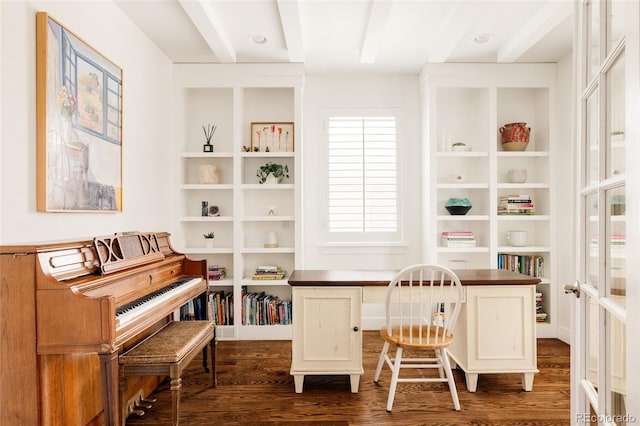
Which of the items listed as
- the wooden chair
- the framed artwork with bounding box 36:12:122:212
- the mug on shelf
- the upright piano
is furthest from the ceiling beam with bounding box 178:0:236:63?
the mug on shelf

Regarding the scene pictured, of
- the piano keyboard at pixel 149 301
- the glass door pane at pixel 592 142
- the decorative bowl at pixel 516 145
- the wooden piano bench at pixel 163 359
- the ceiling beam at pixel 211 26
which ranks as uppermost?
the ceiling beam at pixel 211 26

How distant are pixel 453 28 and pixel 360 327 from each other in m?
2.41

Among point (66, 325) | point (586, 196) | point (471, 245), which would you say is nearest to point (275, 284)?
point (471, 245)

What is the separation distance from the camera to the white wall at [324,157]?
4141 mm

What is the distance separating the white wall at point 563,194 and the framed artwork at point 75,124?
3868 millimetres

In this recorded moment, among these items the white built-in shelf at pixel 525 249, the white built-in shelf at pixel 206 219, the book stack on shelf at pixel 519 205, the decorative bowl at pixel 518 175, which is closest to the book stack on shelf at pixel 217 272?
the white built-in shelf at pixel 206 219

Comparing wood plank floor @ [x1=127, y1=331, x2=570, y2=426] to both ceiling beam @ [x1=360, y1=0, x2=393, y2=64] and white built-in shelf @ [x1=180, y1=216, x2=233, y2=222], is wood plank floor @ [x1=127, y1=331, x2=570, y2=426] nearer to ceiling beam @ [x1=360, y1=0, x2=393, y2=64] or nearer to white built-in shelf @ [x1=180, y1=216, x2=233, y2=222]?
white built-in shelf @ [x1=180, y1=216, x2=233, y2=222]

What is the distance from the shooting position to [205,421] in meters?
2.26

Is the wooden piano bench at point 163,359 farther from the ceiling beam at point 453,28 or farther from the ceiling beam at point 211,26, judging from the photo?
the ceiling beam at point 453,28

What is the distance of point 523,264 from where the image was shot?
12.8ft

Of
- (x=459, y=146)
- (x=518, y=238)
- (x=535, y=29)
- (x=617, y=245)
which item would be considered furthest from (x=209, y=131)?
(x=617, y=245)

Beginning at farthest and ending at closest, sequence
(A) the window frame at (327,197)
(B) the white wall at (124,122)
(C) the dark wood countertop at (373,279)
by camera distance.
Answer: (A) the window frame at (327,197), (C) the dark wood countertop at (373,279), (B) the white wall at (124,122)

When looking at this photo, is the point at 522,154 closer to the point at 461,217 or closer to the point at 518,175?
the point at 518,175

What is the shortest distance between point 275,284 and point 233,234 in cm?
66
